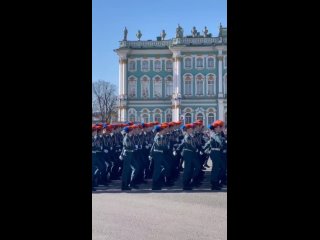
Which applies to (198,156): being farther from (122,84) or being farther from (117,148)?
(122,84)

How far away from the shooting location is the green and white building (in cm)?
4400

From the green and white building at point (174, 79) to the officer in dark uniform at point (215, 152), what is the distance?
33.6m

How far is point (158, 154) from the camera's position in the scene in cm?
1019

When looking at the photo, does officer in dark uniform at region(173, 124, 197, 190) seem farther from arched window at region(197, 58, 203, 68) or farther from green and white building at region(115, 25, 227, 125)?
arched window at region(197, 58, 203, 68)

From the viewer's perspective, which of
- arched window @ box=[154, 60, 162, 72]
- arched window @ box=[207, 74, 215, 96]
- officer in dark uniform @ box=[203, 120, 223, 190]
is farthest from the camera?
arched window @ box=[154, 60, 162, 72]

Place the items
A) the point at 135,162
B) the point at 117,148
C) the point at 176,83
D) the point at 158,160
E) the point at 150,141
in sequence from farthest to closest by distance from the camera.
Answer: the point at 176,83 → the point at 117,148 → the point at 150,141 → the point at 135,162 → the point at 158,160

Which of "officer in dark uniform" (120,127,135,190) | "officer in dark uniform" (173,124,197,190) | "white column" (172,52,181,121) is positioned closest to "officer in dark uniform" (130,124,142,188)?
"officer in dark uniform" (120,127,135,190)

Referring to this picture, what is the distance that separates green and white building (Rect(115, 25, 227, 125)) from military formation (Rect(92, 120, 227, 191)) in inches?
1267

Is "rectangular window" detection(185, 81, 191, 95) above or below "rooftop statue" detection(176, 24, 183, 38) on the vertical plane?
below

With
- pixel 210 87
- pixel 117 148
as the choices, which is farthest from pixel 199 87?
pixel 117 148

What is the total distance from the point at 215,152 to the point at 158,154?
1221 millimetres
